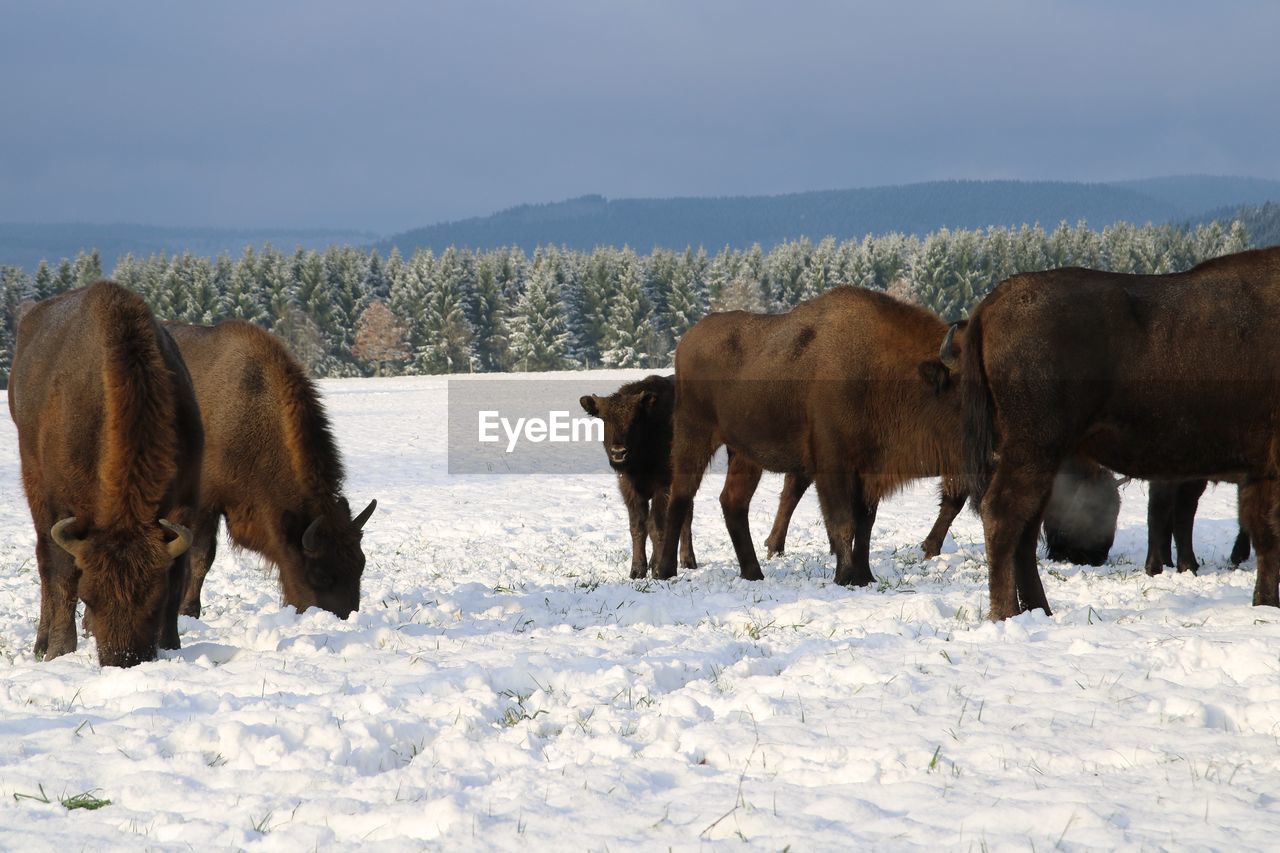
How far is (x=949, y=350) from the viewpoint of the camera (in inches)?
373

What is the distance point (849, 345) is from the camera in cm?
1107

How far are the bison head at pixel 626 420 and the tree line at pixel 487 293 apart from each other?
7918 centimetres

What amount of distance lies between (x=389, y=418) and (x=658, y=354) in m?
58.9

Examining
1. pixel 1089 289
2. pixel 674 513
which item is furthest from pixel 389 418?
pixel 1089 289

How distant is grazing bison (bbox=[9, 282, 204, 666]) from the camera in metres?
6.57

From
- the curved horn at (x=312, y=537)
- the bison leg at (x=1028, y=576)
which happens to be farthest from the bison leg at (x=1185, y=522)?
the curved horn at (x=312, y=537)

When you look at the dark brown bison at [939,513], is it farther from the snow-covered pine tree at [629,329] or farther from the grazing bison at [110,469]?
the snow-covered pine tree at [629,329]

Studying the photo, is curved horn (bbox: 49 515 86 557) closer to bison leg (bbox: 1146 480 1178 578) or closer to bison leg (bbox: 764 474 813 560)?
bison leg (bbox: 764 474 813 560)

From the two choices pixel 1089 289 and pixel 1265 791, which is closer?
pixel 1265 791

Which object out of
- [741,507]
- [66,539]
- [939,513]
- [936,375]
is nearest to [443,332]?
[939,513]

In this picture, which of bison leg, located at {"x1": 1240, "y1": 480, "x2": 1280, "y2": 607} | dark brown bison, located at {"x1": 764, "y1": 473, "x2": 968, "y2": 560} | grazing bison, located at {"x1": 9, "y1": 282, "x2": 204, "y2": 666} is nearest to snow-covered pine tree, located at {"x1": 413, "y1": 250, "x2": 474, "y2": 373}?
dark brown bison, located at {"x1": 764, "y1": 473, "x2": 968, "y2": 560}

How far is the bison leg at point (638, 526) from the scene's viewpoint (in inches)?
518

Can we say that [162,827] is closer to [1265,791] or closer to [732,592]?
[1265,791]

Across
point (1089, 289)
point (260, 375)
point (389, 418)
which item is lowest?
point (389, 418)
